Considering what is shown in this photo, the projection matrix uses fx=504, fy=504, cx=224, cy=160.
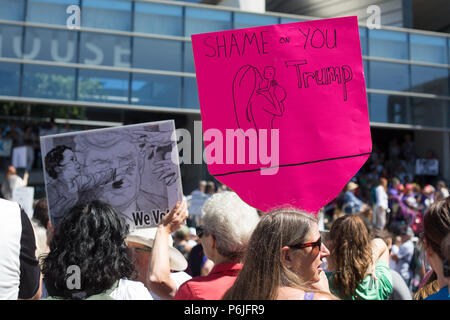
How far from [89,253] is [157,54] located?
13514mm

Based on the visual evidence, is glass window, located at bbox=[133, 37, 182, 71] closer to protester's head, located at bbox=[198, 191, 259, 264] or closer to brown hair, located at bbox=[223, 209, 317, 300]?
protester's head, located at bbox=[198, 191, 259, 264]

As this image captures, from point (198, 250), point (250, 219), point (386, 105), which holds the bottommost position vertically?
point (198, 250)

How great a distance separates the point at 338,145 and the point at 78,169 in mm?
1255

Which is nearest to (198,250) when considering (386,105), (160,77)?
(160,77)

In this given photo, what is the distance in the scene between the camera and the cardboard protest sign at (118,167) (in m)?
2.35

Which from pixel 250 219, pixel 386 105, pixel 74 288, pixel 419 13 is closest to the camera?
pixel 74 288

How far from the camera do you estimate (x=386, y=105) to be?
15.8m

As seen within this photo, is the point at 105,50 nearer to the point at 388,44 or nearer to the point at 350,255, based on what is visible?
the point at 388,44

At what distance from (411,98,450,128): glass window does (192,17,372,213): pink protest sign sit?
14.8 metres

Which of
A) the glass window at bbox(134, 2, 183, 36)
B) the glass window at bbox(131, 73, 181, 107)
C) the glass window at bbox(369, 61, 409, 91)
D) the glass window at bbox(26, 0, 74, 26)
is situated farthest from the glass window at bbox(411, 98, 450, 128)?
the glass window at bbox(26, 0, 74, 26)

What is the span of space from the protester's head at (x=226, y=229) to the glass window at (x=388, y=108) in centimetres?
1428

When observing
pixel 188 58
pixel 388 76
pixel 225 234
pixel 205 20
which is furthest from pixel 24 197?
pixel 388 76

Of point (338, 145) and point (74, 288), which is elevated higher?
point (338, 145)

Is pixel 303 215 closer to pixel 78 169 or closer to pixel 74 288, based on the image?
pixel 74 288
